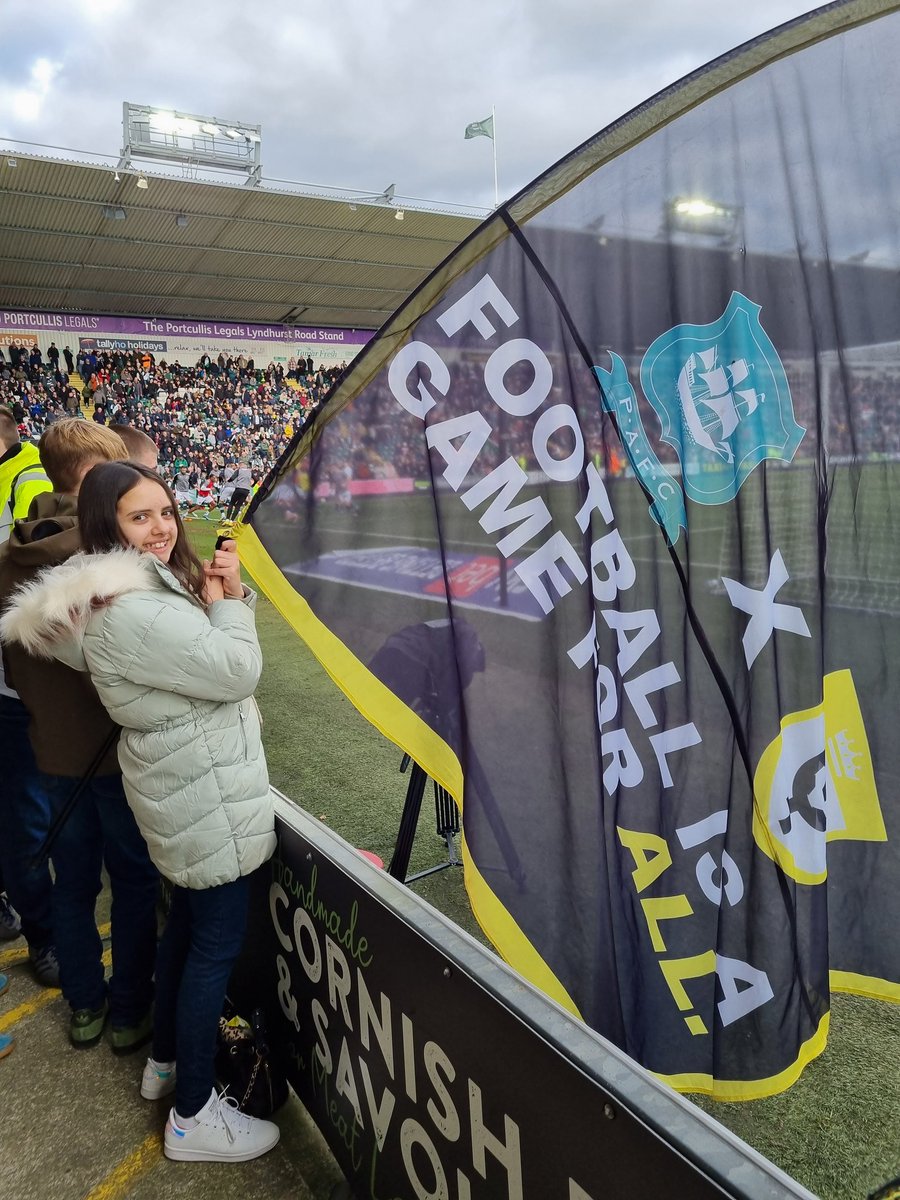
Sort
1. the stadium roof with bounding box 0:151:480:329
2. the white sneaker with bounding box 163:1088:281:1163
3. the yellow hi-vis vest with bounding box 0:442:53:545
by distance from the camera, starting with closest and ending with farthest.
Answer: the white sneaker with bounding box 163:1088:281:1163, the yellow hi-vis vest with bounding box 0:442:53:545, the stadium roof with bounding box 0:151:480:329

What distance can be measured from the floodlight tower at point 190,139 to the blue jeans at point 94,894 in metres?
21.3

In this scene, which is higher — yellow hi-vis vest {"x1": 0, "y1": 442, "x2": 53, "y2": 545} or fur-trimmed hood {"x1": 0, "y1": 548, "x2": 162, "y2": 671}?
yellow hi-vis vest {"x1": 0, "y1": 442, "x2": 53, "y2": 545}

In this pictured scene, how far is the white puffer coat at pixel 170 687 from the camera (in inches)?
61.7

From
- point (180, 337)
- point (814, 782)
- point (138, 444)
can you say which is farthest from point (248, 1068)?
point (180, 337)

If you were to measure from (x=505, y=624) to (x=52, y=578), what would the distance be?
90 cm

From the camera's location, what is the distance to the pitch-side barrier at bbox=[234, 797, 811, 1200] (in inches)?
37.9

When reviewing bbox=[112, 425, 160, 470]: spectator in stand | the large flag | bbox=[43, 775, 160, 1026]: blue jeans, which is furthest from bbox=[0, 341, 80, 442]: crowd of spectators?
the large flag

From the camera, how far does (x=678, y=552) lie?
1272 millimetres

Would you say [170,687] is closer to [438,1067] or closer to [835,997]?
[438,1067]

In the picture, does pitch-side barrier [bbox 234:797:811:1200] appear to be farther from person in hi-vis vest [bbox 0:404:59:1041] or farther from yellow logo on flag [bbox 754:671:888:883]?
person in hi-vis vest [bbox 0:404:59:1041]

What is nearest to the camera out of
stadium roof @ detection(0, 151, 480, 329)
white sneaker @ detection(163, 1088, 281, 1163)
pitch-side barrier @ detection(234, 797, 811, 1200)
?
pitch-side barrier @ detection(234, 797, 811, 1200)

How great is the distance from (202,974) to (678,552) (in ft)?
4.41

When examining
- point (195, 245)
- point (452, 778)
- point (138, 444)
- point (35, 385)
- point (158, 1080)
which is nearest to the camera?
point (452, 778)

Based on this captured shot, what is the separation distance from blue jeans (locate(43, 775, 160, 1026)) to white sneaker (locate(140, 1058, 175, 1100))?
214 mm
